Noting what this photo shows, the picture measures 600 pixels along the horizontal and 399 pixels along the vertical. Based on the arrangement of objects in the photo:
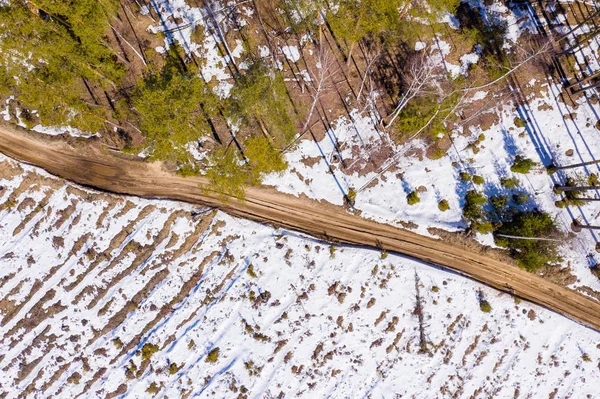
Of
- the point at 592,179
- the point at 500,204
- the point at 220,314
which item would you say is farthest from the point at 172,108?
the point at 592,179

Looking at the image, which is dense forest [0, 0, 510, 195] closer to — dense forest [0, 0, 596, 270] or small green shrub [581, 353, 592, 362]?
dense forest [0, 0, 596, 270]

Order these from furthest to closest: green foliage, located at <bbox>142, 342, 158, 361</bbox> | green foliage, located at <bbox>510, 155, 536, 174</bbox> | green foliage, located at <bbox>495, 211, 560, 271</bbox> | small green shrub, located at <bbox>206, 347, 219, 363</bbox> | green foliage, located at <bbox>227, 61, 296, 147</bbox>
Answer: small green shrub, located at <bbox>206, 347, 219, 363</bbox> < green foliage, located at <bbox>142, 342, 158, 361</bbox> < green foliage, located at <bbox>227, 61, 296, 147</bbox> < green foliage, located at <bbox>510, 155, 536, 174</bbox> < green foliage, located at <bbox>495, 211, 560, 271</bbox>

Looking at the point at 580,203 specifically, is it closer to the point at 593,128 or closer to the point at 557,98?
the point at 593,128

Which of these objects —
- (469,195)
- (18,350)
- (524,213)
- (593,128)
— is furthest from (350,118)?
(18,350)

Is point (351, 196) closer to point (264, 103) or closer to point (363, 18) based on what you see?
point (264, 103)

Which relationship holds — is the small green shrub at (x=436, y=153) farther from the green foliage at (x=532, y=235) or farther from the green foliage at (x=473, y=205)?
the green foliage at (x=532, y=235)

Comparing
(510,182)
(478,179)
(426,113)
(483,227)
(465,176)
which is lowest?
(483,227)

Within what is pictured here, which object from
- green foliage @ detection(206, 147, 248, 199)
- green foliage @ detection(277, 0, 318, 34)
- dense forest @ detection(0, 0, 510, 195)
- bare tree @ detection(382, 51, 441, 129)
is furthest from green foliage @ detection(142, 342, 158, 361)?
green foliage @ detection(277, 0, 318, 34)
